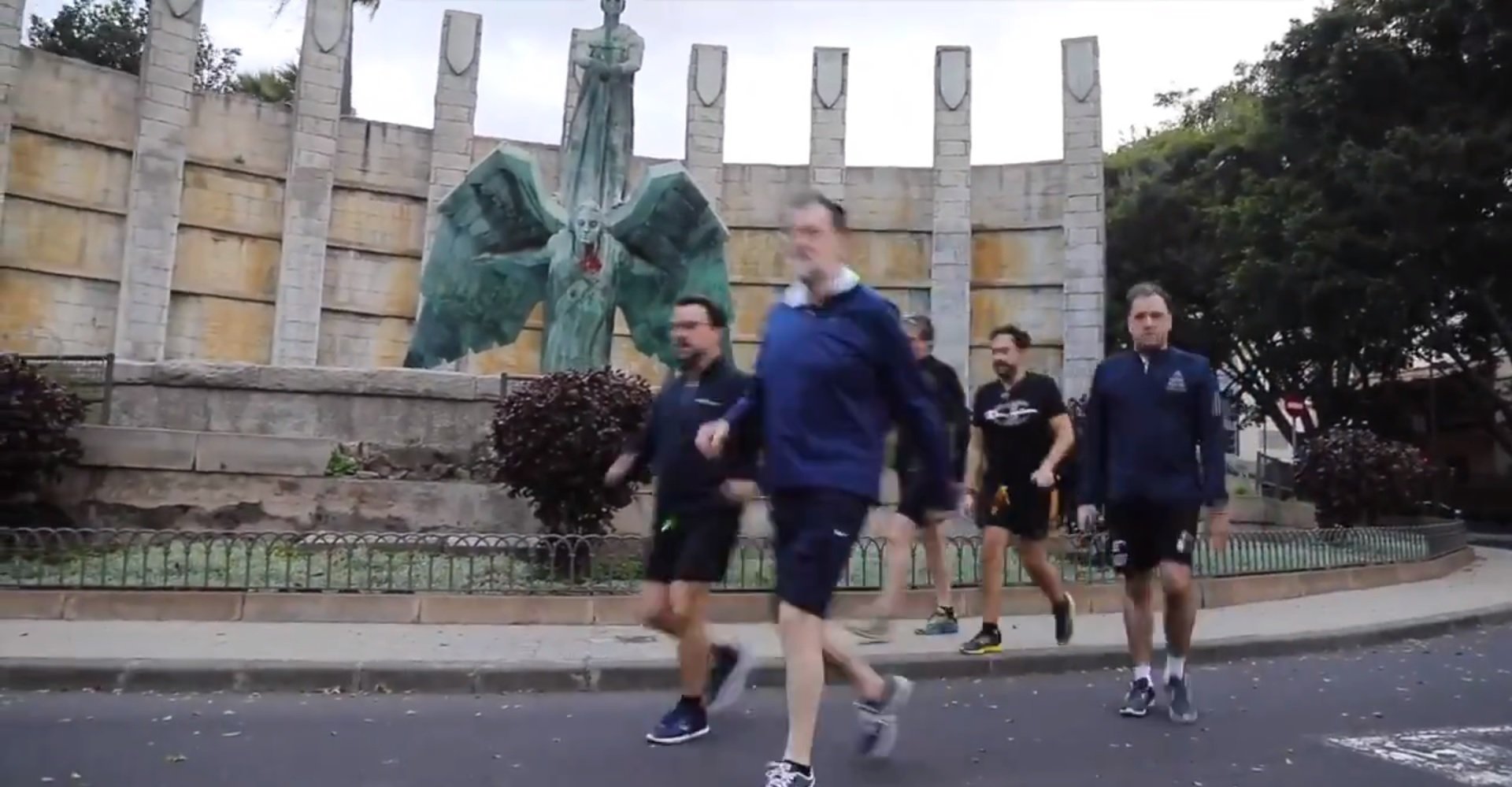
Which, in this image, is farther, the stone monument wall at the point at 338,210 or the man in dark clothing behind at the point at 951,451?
the stone monument wall at the point at 338,210

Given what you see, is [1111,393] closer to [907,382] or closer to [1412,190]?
[907,382]

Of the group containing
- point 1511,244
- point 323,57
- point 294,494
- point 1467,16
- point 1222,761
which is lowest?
point 1222,761

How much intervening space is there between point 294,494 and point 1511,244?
2153 centimetres

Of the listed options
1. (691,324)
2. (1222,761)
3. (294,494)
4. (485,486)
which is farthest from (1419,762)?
(294,494)

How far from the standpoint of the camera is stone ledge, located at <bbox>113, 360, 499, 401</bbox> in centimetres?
1113

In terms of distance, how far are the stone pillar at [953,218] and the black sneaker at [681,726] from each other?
19374 mm

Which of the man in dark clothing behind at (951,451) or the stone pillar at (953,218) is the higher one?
the stone pillar at (953,218)

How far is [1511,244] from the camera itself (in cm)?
2202

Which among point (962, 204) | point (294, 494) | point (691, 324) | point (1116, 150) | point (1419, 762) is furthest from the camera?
point (1116, 150)

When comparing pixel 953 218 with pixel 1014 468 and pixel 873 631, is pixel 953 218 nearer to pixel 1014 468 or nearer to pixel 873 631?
pixel 873 631

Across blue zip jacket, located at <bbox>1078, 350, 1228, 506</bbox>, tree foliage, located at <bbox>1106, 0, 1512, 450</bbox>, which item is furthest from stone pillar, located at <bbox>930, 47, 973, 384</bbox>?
blue zip jacket, located at <bbox>1078, 350, 1228, 506</bbox>

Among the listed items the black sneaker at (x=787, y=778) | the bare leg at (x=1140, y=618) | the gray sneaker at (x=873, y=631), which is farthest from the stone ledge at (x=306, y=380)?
the black sneaker at (x=787, y=778)

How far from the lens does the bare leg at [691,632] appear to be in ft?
15.8

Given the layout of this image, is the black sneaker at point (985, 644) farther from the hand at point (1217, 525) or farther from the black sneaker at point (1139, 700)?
the hand at point (1217, 525)
